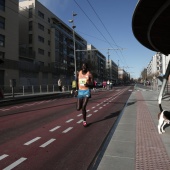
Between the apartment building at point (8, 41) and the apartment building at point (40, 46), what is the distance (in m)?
2.61

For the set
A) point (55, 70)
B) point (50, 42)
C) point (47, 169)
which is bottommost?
point (47, 169)

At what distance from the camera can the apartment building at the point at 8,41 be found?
127 feet

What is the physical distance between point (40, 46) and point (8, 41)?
49.7 ft

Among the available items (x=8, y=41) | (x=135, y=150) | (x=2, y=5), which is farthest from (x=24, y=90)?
(x=135, y=150)

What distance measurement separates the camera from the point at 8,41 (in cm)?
4031

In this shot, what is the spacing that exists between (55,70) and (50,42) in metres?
7.32

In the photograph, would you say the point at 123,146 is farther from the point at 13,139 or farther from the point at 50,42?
the point at 50,42

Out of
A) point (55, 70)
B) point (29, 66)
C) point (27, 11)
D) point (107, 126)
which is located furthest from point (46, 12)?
point (107, 126)

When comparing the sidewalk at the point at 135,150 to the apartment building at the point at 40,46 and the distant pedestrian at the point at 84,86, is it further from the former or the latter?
the apartment building at the point at 40,46

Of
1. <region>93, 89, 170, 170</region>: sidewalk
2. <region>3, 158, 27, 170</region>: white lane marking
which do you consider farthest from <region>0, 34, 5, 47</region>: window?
<region>3, 158, 27, 170</region>: white lane marking

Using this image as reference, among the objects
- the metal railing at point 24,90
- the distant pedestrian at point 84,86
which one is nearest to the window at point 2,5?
the metal railing at point 24,90

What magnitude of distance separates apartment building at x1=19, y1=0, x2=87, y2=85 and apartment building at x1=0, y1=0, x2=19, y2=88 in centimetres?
261

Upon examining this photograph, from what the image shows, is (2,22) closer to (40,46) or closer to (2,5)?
(2,5)

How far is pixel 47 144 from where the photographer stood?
5.61m
